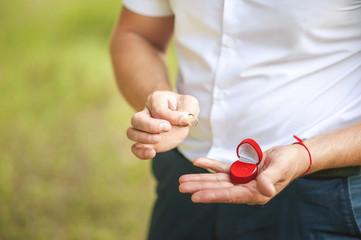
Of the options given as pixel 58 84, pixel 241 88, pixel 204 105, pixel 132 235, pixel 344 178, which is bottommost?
pixel 132 235

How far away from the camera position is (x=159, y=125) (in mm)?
1144

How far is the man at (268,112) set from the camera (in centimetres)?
118

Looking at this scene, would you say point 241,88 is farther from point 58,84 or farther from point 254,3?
point 58,84

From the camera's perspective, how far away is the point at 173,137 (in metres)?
1.24

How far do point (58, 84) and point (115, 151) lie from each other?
1.08 m

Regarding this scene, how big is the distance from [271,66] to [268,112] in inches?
5.5

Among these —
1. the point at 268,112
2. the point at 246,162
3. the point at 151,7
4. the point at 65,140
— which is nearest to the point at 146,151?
the point at 246,162

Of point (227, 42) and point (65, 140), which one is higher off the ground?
point (227, 42)

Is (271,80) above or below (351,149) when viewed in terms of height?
above

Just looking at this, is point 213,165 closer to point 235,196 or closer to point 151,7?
point 235,196

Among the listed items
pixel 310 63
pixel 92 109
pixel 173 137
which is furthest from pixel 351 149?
pixel 92 109

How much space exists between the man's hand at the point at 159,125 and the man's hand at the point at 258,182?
0.36 feet

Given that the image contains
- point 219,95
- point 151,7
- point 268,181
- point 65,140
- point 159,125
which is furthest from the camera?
point 65,140

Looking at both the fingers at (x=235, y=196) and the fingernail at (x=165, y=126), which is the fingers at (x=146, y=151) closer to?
the fingernail at (x=165, y=126)
